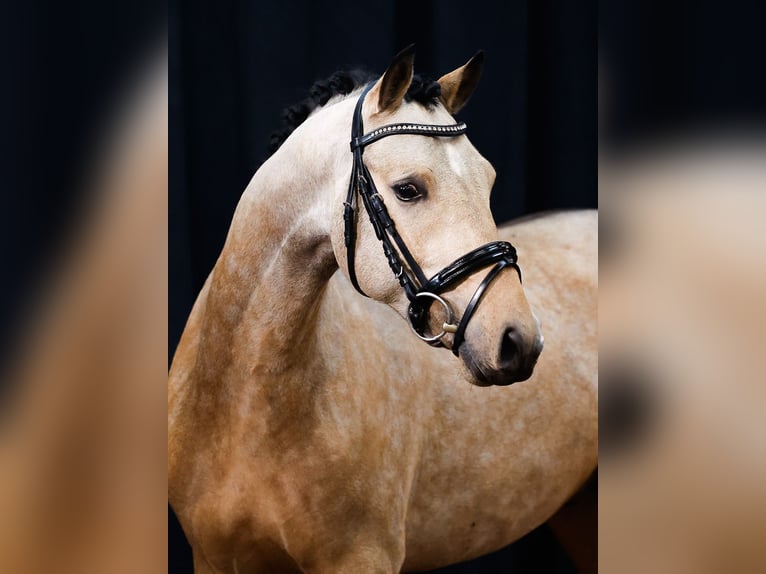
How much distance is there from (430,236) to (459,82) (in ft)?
1.07

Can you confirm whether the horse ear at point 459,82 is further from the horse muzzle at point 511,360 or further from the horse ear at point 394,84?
the horse muzzle at point 511,360

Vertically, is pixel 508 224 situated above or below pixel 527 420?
above

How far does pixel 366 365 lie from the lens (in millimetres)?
1294

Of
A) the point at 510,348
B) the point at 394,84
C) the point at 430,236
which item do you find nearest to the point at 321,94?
the point at 394,84

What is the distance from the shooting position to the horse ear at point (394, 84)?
1025 millimetres

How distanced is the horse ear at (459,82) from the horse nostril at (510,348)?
16.8 inches
